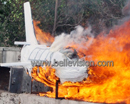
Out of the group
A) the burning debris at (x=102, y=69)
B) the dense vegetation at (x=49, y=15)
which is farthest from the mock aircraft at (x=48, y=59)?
the dense vegetation at (x=49, y=15)

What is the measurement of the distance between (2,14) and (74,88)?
15.8m

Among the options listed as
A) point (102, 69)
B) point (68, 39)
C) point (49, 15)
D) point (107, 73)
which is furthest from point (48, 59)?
point (49, 15)

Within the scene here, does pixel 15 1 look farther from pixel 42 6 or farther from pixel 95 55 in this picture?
pixel 95 55

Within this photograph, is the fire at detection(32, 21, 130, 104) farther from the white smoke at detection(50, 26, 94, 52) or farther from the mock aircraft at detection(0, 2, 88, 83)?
the mock aircraft at detection(0, 2, 88, 83)

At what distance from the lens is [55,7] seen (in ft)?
75.0

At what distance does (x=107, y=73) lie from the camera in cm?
1052

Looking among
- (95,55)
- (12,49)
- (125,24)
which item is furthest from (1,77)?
(125,24)

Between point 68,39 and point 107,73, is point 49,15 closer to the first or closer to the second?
point 68,39

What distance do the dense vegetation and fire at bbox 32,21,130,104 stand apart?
10.3 metres

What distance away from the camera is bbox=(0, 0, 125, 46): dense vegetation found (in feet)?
73.2

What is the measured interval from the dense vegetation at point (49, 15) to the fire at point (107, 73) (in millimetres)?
10346

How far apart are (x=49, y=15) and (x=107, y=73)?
1489 cm

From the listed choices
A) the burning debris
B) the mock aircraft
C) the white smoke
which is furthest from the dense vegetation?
the burning debris

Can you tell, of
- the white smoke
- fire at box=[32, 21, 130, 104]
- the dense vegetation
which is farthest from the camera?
the dense vegetation
